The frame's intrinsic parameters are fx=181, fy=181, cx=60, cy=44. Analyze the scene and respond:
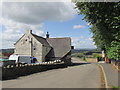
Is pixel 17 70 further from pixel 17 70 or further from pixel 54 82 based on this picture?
pixel 54 82

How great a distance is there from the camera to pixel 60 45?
53.9m

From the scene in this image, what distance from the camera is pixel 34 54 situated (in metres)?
50.1

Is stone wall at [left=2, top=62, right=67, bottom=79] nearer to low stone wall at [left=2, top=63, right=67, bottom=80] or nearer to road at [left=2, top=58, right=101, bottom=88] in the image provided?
low stone wall at [left=2, top=63, right=67, bottom=80]

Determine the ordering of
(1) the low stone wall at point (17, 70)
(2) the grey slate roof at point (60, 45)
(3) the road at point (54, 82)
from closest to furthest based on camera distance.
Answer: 1. (3) the road at point (54, 82)
2. (1) the low stone wall at point (17, 70)
3. (2) the grey slate roof at point (60, 45)

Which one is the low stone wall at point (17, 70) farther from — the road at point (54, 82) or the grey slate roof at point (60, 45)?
the grey slate roof at point (60, 45)

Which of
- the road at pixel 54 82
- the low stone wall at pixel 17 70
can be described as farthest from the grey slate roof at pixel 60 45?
the road at pixel 54 82

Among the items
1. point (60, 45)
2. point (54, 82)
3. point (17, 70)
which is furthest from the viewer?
point (60, 45)

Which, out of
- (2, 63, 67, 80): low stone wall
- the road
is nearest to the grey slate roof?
(2, 63, 67, 80): low stone wall

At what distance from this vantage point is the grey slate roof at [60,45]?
51562 mm

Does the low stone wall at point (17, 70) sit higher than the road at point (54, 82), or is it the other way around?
the low stone wall at point (17, 70)

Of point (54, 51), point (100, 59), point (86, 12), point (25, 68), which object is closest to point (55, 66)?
point (25, 68)

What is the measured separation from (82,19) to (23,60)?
17.3 metres

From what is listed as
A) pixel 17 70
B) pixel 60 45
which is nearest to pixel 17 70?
pixel 17 70

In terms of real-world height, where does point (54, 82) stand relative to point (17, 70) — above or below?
below
